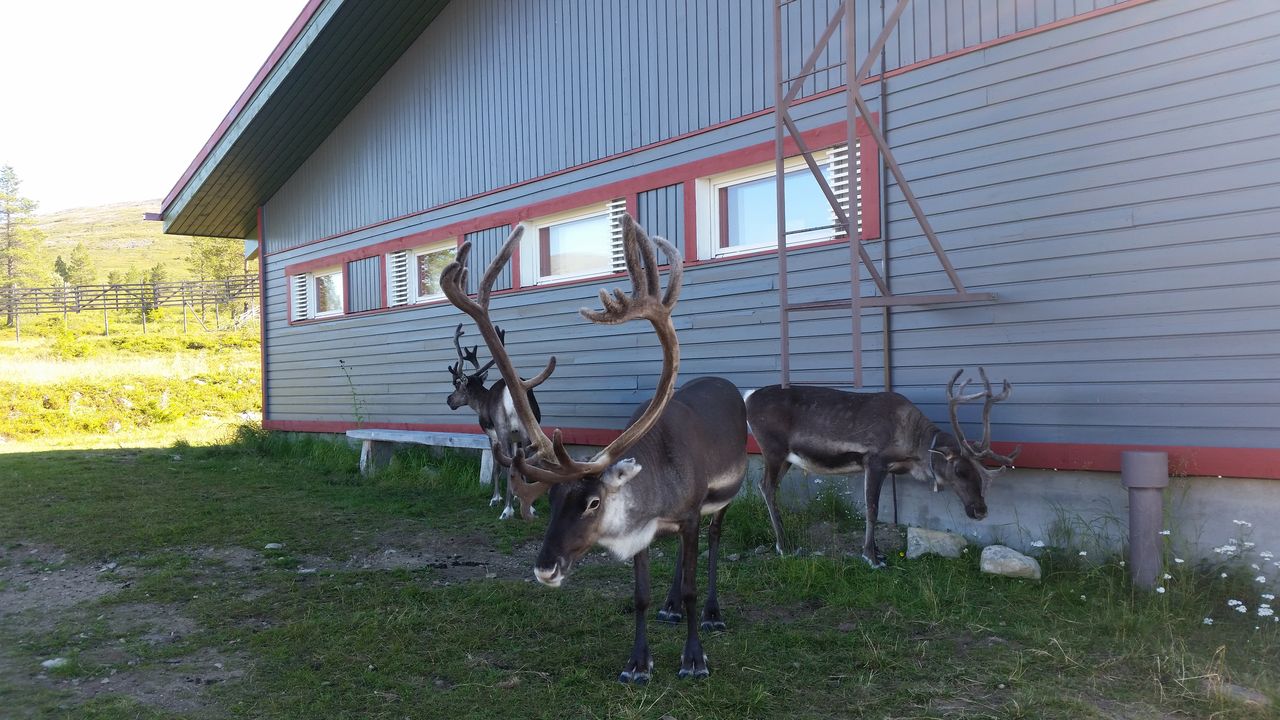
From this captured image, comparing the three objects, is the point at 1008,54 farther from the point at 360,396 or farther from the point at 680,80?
the point at 360,396

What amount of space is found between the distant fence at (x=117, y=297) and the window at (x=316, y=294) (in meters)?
29.6

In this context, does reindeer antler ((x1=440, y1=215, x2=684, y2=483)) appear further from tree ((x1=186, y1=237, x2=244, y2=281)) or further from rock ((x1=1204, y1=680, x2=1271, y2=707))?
tree ((x1=186, y1=237, x2=244, y2=281))

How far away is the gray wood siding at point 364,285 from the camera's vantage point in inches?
550

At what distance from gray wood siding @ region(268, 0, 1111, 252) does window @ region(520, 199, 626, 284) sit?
0.69 m

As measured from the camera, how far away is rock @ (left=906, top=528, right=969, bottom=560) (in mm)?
6562

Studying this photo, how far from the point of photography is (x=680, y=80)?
9.34 meters

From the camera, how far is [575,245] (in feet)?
35.8

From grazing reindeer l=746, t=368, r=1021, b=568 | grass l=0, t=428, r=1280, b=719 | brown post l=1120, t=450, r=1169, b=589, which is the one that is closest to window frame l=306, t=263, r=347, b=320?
grass l=0, t=428, r=1280, b=719

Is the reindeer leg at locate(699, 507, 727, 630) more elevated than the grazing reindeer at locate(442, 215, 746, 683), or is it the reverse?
the grazing reindeer at locate(442, 215, 746, 683)

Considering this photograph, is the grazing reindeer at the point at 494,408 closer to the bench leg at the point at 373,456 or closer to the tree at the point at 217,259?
the bench leg at the point at 373,456

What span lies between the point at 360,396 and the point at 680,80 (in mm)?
8232

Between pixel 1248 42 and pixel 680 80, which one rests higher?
pixel 680 80

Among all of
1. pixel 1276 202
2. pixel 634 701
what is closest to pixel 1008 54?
pixel 1276 202

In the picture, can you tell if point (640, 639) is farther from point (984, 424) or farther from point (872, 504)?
point (984, 424)
